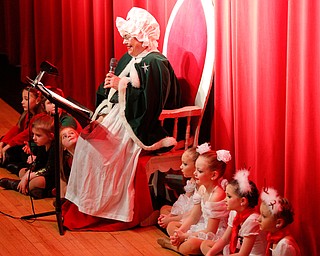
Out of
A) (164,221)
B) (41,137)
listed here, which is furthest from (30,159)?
(164,221)

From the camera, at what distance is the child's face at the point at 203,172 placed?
13.9ft

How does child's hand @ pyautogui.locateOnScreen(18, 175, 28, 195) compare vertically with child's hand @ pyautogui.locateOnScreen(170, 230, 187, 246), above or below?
above

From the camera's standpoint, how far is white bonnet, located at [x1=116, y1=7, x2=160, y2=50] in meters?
4.61

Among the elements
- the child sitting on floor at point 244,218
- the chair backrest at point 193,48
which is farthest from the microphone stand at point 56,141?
the child sitting on floor at point 244,218

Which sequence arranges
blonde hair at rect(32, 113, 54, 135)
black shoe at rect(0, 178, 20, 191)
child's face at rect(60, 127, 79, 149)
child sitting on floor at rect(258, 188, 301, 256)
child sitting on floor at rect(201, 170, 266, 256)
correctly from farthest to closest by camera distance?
black shoe at rect(0, 178, 20, 191) → blonde hair at rect(32, 113, 54, 135) → child's face at rect(60, 127, 79, 149) → child sitting on floor at rect(201, 170, 266, 256) → child sitting on floor at rect(258, 188, 301, 256)

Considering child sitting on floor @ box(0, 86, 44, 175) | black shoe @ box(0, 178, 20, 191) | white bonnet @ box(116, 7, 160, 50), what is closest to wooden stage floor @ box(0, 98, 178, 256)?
black shoe @ box(0, 178, 20, 191)

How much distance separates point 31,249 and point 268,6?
168cm

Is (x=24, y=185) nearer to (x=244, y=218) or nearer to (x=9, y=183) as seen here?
(x=9, y=183)

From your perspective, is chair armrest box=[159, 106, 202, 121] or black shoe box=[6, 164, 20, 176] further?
black shoe box=[6, 164, 20, 176]

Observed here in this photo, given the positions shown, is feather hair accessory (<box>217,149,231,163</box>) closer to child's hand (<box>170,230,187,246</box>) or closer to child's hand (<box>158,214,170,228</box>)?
child's hand (<box>170,230,187,246</box>)

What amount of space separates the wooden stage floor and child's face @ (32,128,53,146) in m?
0.42

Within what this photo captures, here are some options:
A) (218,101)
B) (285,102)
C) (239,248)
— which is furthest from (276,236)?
(218,101)

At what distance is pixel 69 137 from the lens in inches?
194

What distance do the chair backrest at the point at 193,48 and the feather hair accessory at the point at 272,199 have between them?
3.13 ft
